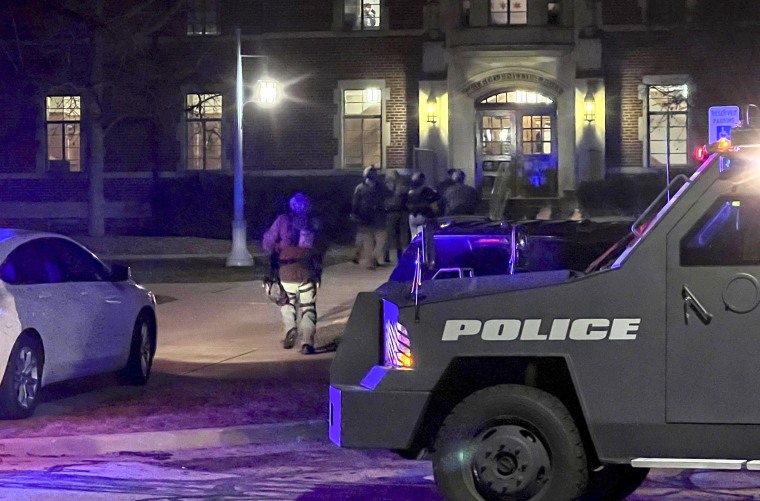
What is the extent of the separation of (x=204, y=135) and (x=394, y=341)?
29.5 meters

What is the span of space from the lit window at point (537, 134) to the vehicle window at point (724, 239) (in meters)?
27.9

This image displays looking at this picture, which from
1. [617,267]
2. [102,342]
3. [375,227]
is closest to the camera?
[617,267]

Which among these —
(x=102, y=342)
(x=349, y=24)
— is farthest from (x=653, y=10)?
(x=102, y=342)

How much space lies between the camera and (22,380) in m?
9.13

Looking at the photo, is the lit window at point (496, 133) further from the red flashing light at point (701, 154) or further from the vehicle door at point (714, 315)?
the vehicle door at point (714, 315)

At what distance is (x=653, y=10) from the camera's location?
32750 millimetres

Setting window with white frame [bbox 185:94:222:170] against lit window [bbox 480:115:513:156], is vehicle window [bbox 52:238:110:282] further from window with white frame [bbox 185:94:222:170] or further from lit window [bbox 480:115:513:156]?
window with white frame [bbox 185:94:222:170]

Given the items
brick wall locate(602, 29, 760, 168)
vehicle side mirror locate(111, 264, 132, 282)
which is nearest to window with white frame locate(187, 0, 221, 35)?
brick wall locate(602, 29, 760, 168)

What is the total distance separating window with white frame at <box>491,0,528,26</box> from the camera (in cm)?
3262

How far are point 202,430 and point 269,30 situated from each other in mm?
26211

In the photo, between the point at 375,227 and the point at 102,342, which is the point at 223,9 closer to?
the point at 375,227

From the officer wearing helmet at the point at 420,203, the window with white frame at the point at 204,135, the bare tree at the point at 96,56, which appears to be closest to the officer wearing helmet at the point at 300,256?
the officer wearing helmet at the point at 420,203

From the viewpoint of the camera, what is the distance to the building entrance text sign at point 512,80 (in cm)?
3234

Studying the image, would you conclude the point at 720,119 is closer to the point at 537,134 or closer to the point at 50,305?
the point at 50,305
